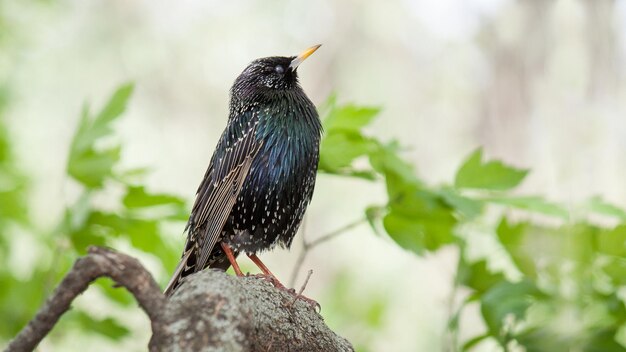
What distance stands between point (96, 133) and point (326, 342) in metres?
1.71

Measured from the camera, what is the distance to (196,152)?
1220 cm

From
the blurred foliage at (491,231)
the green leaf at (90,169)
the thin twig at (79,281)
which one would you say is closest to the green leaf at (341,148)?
the blurred foliage at (491,231)

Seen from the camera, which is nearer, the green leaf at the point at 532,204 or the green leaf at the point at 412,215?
the green leaf at the point at 532,204

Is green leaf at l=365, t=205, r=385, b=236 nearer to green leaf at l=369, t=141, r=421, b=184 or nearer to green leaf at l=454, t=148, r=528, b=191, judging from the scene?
green leaf at l=369, t=141, r=421, b=184

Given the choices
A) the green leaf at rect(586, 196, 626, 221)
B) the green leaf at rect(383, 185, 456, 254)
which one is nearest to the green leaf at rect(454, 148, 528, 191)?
the green leaf at rect(383, 185, 456, 254)

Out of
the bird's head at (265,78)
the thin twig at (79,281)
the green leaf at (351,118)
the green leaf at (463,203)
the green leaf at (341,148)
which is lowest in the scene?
the thin twig at (79,281)

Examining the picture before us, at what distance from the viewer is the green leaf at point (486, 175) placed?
356cm

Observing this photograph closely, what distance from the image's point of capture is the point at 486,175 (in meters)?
3.61

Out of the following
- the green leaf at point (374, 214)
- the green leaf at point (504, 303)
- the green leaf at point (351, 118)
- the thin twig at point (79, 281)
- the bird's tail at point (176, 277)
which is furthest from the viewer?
the green leaf at point (351, 118)

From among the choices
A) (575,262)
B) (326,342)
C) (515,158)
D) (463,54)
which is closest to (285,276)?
(515,158)

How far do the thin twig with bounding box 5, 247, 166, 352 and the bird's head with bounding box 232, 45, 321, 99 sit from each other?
2.23m

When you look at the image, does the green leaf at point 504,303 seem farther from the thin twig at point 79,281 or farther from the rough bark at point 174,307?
the thin twig at point 79,281

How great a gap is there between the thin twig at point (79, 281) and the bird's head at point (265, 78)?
2227 mm

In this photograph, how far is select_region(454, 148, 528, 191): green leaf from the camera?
356 cm
